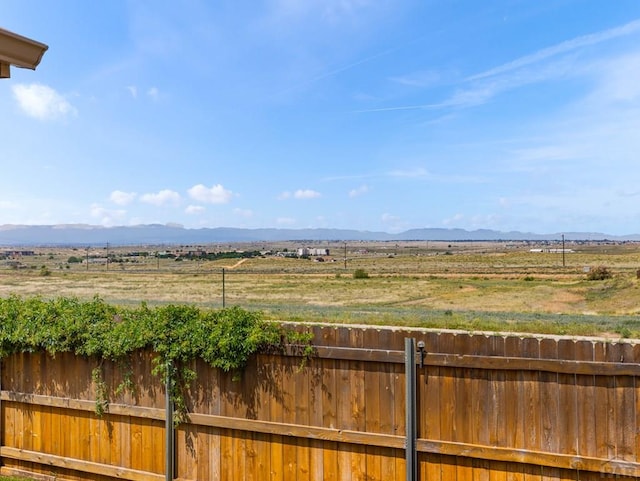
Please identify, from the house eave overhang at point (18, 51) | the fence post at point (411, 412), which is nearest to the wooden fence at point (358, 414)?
the fence post at point (411, 412)

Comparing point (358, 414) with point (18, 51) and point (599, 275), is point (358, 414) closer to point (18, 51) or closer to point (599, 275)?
point (18, 51)

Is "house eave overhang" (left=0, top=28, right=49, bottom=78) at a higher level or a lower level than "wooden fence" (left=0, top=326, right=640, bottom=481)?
higher

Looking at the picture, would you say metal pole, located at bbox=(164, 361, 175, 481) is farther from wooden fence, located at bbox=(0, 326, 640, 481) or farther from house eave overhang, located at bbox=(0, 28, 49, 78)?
house eave overhang, located at bbox=(0, 28, 49, 78)

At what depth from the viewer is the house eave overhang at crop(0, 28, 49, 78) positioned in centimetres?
249

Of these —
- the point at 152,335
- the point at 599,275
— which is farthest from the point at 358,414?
the point at 599,275

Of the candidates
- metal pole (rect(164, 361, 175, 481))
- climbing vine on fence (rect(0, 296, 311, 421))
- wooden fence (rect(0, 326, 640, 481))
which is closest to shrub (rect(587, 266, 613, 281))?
wooden fence (rect(0, 326, 640, 481))

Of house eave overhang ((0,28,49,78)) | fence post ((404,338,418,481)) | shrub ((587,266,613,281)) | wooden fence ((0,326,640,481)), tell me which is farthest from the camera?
shrub ((587,266,613,281))

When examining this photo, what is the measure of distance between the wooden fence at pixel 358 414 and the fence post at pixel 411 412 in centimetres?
4

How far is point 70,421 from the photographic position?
4402 mm

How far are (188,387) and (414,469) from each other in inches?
78.9

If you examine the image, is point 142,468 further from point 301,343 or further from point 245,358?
point 301,343

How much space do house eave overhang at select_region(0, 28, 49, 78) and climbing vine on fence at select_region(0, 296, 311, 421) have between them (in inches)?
87.3

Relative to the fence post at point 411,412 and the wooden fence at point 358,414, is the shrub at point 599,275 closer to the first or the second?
the wooden fence at point 358,414

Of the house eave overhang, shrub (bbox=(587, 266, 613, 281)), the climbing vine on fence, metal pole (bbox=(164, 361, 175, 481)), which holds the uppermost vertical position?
the house eave overhang
